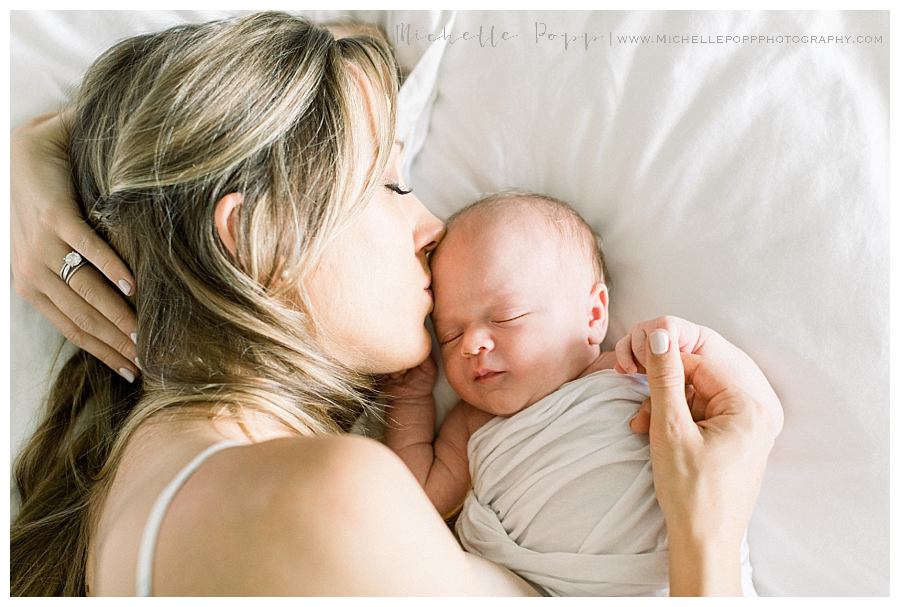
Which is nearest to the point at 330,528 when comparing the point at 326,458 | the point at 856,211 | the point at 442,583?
the point at 326,458

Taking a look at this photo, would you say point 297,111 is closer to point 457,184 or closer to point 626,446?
point 457,184

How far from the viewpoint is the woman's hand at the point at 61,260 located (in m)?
1.19

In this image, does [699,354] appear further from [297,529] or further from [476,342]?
[297,529]

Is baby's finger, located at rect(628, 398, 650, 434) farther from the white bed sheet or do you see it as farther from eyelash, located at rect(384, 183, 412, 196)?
eyelash, located at rect(384, 183, 412, 196)

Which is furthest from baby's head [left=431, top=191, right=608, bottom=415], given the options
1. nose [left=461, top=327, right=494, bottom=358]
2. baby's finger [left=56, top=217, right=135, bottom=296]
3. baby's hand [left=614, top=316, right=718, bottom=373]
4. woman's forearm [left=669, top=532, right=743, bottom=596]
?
baby's finger [left=56, top=217, right=135, bottom=296]

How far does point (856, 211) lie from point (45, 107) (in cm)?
152

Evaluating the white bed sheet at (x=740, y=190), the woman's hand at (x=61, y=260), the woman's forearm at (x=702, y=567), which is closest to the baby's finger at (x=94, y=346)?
the woman's hand at (x=61, y=260)

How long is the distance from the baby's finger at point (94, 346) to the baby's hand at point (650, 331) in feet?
2.69

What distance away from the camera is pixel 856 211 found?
119 centimetres

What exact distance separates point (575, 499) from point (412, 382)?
0.41 meters

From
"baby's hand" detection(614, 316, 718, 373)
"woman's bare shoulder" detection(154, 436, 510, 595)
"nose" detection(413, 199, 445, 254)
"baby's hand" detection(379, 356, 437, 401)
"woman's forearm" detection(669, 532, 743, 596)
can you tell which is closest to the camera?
"woman's bare shoulder" detection(154, 436, 510, 595)

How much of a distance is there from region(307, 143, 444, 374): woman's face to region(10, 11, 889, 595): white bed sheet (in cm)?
23

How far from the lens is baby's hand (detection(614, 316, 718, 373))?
115cm

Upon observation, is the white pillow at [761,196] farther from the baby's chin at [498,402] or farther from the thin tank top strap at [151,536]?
the thin tank top strap at [151,536]
